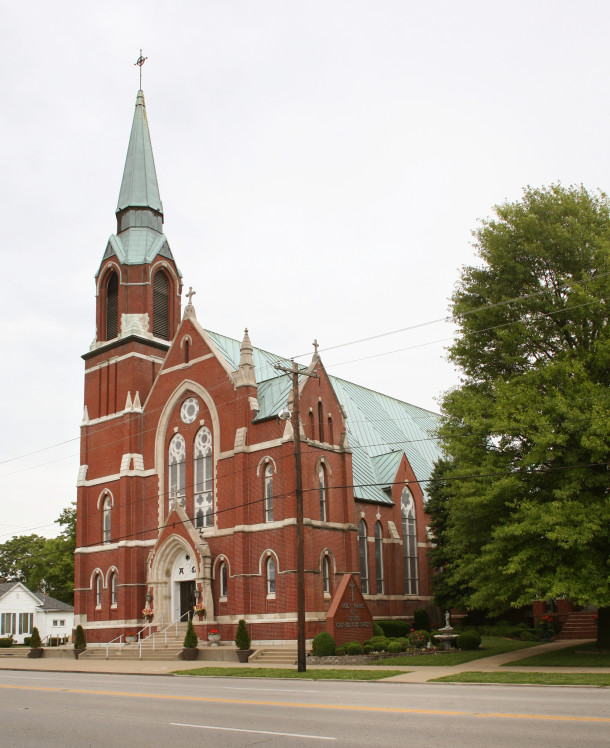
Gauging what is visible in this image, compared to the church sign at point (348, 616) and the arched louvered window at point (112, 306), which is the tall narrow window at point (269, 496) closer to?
the church sign at point (348, 616)

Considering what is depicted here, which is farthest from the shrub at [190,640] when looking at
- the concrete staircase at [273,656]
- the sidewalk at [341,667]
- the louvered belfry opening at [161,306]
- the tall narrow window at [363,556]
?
the louvered belfry opening at [161,306]

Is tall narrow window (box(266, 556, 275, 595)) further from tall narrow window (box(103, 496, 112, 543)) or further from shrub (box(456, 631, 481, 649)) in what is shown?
tall narrow window (box(103, 496, 112, 543))

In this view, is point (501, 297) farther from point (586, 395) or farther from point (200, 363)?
point (200, 363)

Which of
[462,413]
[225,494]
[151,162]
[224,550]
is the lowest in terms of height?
[224,550]

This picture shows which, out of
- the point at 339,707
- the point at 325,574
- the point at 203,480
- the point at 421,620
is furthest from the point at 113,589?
the point at 339,707

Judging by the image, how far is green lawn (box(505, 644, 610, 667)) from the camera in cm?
2398

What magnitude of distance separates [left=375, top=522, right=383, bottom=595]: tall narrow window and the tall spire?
22.6 m

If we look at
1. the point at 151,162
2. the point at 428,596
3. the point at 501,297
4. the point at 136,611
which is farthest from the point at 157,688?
the point at 151,162

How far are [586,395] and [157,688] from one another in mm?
15288

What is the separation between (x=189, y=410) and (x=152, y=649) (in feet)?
38.9

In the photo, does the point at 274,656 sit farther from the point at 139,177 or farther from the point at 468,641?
the point at 139,177

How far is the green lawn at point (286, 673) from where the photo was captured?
2277 centimetres

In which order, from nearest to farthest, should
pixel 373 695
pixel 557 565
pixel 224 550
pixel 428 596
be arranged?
1. pixel 373 695
2. pixel 557 565
3. pixel 224 550
4. pixel 428 596

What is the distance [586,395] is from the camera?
24578 mm
